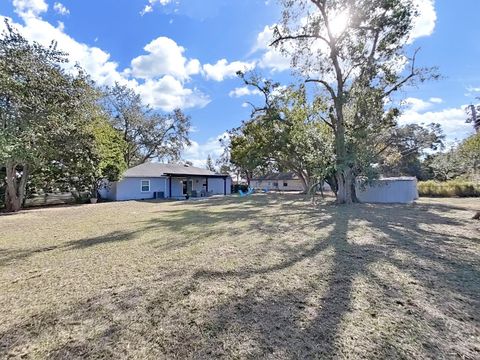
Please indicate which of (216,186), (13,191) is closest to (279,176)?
(216,186)

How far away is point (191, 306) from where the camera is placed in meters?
3.13

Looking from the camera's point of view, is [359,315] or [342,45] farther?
[342,45]

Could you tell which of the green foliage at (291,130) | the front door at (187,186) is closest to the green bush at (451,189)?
the green foliage at (291,130)

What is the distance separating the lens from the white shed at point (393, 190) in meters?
17.4

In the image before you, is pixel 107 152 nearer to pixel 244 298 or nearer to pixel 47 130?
pixel 47 130

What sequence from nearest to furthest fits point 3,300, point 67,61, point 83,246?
point 3,300 → point 83,246 → point 67,61

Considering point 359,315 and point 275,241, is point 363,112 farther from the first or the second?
point 359,315

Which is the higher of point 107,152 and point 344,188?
point 107,152

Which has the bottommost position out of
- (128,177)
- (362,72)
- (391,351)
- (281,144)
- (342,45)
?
(391,351)

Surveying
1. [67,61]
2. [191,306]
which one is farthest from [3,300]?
[67,61]

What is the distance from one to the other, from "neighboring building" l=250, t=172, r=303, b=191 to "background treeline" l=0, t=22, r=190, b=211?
→ 3487cm

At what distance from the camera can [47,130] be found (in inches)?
508

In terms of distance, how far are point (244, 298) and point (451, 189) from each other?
27.5 m

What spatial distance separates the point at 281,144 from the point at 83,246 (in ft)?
59.1
